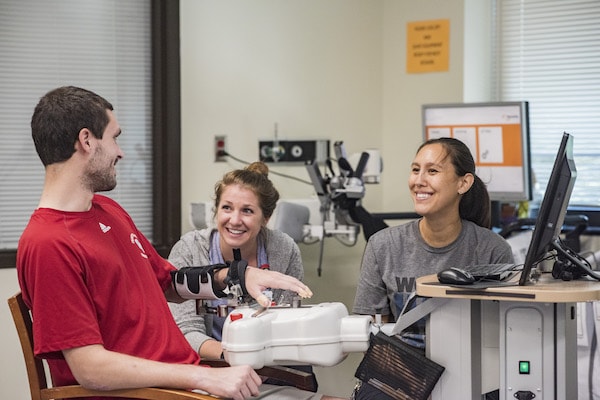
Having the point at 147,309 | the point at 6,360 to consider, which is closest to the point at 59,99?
the point at 147,309

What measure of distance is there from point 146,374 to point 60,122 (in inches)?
23.5

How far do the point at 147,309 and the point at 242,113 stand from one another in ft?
7.08

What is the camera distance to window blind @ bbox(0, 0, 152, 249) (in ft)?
11.8

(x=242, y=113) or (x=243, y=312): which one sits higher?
(x=242, y=113)

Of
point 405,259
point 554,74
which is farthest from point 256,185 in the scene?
point 554,74

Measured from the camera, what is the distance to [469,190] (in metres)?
2.82

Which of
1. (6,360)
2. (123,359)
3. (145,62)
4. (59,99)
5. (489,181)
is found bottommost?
(6,360)

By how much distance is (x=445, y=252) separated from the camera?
270 centimetres

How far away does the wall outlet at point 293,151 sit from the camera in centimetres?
418

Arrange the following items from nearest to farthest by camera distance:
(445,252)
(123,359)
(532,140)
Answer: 1. (123,359)
2. (445,252)
3. (532,140)

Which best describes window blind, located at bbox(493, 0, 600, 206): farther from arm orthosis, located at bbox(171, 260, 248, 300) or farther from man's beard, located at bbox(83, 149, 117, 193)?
man's beard, located at bbox(83, 149, 117, 193)

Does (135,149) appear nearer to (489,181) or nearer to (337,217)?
(337,217)

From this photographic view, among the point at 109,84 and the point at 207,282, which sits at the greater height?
the point at 109,84

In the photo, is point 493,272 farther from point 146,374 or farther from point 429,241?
point 146,374
